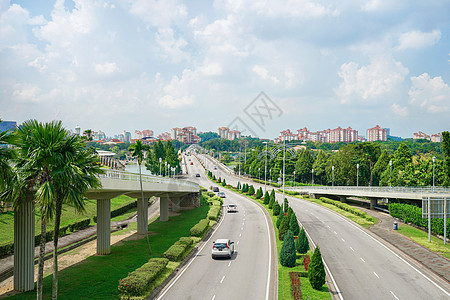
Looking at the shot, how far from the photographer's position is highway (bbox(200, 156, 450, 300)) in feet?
78.6

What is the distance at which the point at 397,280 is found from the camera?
26.5 metres

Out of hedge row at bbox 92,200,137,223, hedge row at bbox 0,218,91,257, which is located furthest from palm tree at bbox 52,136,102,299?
hedge row at bbox 92,200,137,223

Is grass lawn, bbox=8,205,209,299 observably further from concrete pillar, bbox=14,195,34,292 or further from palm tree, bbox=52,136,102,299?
palm tree, bbox=52,136,102,299

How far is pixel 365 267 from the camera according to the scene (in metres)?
29.6

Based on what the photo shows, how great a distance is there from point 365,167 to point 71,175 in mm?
86437

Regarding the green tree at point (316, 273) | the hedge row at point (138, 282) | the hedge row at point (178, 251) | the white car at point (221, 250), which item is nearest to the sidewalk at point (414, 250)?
the green tree at point (316, 273)

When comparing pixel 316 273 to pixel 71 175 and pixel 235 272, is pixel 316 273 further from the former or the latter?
pixel 71 175

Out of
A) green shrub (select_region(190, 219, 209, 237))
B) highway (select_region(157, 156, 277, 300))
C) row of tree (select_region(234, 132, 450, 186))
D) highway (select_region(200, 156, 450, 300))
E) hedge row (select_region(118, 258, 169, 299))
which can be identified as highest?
row of tree (select_region(234, 132, 450, 186))

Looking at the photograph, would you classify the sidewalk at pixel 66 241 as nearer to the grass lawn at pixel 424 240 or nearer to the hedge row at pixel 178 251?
the hedge row at pixel 178 251

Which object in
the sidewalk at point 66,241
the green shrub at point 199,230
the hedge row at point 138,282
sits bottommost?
the sidewalk at point 66,241

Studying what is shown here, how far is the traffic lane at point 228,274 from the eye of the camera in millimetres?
22562

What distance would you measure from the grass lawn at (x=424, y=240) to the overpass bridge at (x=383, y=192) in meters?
4.61

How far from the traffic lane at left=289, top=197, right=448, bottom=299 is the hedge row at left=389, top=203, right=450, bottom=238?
811cm

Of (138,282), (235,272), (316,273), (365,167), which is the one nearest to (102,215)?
(138,282)
